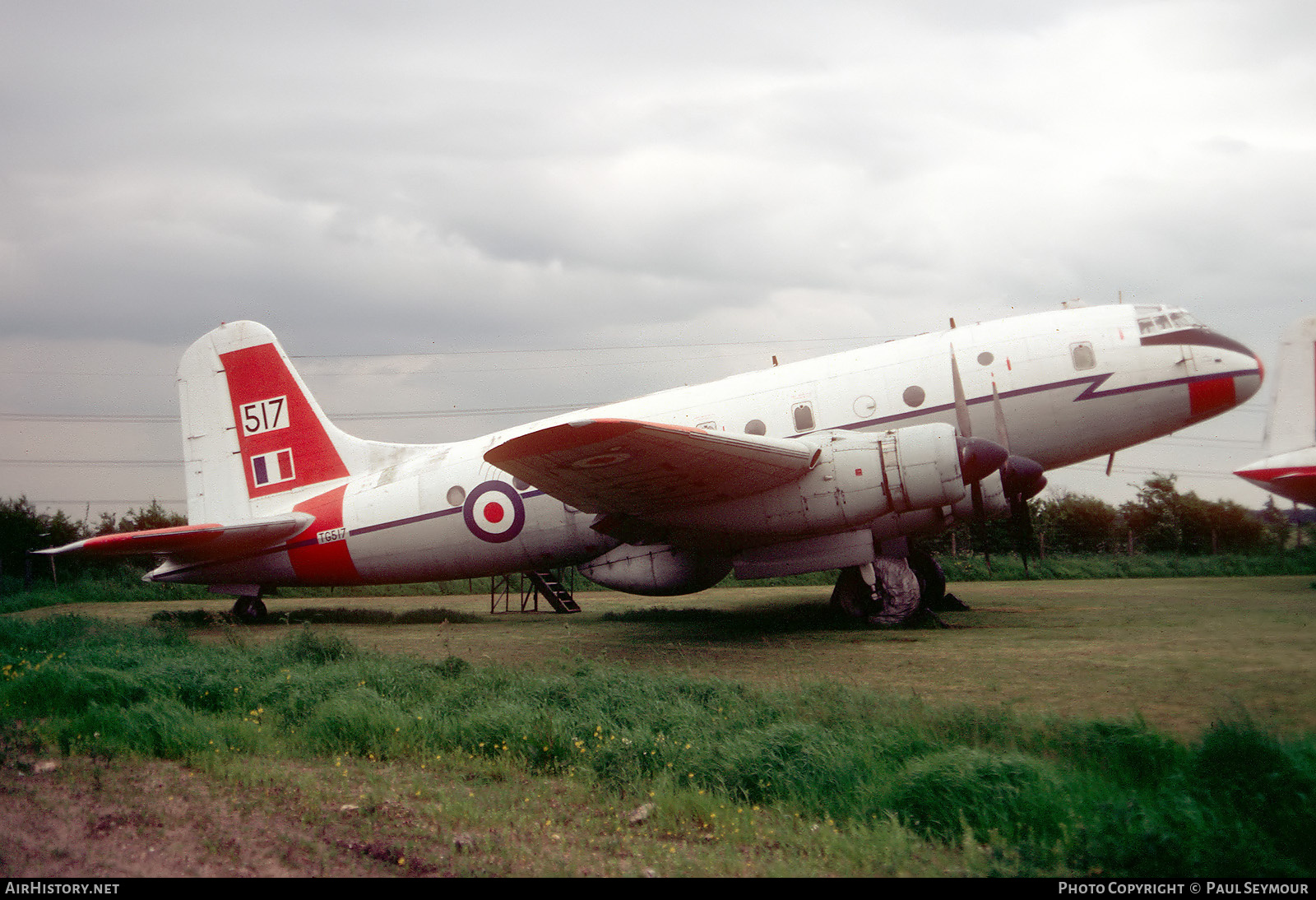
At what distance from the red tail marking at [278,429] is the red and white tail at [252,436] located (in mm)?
16

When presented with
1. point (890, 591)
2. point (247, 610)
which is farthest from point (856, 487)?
point (247, 610)

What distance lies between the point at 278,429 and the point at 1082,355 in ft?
47.1

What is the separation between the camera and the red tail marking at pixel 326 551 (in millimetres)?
15094

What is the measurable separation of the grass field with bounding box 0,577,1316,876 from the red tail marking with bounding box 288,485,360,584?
5.46 meters

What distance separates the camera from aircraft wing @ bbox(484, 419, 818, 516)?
9570mm

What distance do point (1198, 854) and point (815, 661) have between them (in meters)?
5.82

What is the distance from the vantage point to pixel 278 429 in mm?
16234

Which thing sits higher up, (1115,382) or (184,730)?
(1115,382)

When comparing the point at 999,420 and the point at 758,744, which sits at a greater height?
the point at 999,420

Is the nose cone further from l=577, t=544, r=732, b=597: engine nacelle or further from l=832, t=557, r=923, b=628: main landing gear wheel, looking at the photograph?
l=577, t=544, r=732, b=597: engine nacelle

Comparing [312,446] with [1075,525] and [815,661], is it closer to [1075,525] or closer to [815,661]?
[815,661]

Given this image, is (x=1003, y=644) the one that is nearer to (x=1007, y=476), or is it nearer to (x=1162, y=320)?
(x=1007, y=476)

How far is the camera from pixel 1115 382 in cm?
1205
